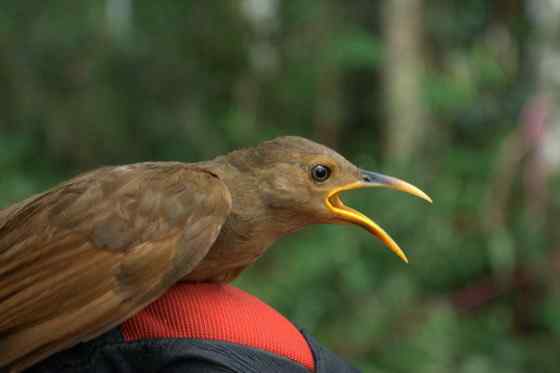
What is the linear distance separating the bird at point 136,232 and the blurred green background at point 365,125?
1.73 meters

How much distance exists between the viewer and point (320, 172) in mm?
1941

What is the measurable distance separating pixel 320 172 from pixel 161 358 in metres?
0.69

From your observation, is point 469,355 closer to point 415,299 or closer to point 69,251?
point 415,299

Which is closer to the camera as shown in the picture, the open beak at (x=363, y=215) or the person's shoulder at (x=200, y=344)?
the person's shoulder at (x=200, y=344)

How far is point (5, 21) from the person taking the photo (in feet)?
19.6

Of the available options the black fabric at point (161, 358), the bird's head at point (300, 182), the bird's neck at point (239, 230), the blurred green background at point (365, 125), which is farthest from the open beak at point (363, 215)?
the blurred green background at point (365, 125)

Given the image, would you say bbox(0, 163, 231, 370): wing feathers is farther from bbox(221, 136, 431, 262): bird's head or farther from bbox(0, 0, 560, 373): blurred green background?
bbox(0, 0, 560, 373): blurred green background

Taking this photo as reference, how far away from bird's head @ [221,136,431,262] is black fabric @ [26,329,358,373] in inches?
18.6

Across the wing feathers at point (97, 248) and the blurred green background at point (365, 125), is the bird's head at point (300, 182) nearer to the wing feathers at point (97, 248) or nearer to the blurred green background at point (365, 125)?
the wing feathers at point (97, 248)

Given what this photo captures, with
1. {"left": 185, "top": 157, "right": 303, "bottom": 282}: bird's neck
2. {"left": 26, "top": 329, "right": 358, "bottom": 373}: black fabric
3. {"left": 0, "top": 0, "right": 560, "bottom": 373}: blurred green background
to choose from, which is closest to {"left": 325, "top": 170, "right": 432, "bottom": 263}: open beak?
{"left": 185, "top": 157, "right": 303, "bottom": 282}: bird's neck

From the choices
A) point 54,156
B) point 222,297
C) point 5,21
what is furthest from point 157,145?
point 222,297

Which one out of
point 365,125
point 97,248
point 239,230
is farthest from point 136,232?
point 365,125

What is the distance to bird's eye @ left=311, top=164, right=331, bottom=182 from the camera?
1.94m

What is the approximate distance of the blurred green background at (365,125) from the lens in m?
3.98
